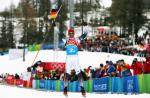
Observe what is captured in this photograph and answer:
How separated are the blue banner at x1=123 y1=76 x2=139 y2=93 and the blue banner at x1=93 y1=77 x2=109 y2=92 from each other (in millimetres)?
948

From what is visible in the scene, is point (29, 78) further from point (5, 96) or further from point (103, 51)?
point (103, 51)

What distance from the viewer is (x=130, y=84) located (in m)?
16.4

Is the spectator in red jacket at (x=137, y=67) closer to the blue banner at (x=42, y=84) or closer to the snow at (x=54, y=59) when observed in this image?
the blue banner at (x=42, y=84)

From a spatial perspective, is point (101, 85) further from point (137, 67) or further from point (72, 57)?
point (72, 57)

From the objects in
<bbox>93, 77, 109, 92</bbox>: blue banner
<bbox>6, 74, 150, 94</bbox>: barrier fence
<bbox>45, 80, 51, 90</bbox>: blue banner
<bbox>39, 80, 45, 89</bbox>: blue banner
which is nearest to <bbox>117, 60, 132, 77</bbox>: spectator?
<bbox>6, 74, 150, 94</bbox>: barrier fence

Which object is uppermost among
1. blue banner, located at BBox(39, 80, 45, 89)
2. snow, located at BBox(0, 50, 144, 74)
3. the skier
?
the skier

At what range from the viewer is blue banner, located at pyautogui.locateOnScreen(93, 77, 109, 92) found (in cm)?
1728

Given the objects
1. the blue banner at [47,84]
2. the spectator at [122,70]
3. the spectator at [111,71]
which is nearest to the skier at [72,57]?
the spectator at [122,70]

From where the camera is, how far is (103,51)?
36.7 m

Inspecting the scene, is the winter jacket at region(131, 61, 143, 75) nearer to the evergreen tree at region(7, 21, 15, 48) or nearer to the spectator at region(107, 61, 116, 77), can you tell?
the spectator at region(107, 61, 116, 77)

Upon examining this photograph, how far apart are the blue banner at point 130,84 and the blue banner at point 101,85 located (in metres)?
0.95

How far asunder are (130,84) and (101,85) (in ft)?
5.02

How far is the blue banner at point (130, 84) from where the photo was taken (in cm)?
1632

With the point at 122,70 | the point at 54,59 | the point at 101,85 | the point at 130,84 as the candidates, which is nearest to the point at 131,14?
the point at 54,59
